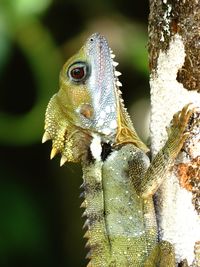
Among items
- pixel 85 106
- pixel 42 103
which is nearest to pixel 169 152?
pixel 85 106

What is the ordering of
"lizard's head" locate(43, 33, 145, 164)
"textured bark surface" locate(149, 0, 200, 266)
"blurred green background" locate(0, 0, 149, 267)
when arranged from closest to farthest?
1. "textured bark surface" locate(149, 0, 200, 266)
2. "lizard's head" locate(43, 33, 145, 164)
3. "blurred green background" locate(0, 0, 149, 267)

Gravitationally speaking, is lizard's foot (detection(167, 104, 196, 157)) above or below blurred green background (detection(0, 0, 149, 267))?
below

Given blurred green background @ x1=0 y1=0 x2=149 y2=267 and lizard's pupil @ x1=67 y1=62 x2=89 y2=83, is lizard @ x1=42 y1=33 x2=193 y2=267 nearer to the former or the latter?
lizard's pupil @ x1=67 y1=62 x2=89 y2=83

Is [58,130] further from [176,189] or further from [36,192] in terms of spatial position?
[36,192]

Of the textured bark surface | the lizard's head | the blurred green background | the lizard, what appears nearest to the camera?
the textured bark surface

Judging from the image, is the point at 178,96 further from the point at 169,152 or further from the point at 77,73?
the point at 77,73

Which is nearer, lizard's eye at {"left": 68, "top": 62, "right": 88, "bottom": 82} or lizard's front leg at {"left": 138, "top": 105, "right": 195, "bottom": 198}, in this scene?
lizard's front leg at {"left": 138, "top": 105, "right": 195, "bottom": 198}

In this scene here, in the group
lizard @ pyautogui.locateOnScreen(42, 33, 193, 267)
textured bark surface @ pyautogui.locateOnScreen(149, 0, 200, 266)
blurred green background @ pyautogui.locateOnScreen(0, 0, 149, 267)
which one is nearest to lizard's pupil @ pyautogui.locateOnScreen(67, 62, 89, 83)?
lizard @ pyautogui.locateOnScreen(42, 33, 193, 267)

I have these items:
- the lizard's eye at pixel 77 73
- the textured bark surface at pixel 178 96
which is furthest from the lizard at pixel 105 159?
the textured bark surface at pixel 178 96
